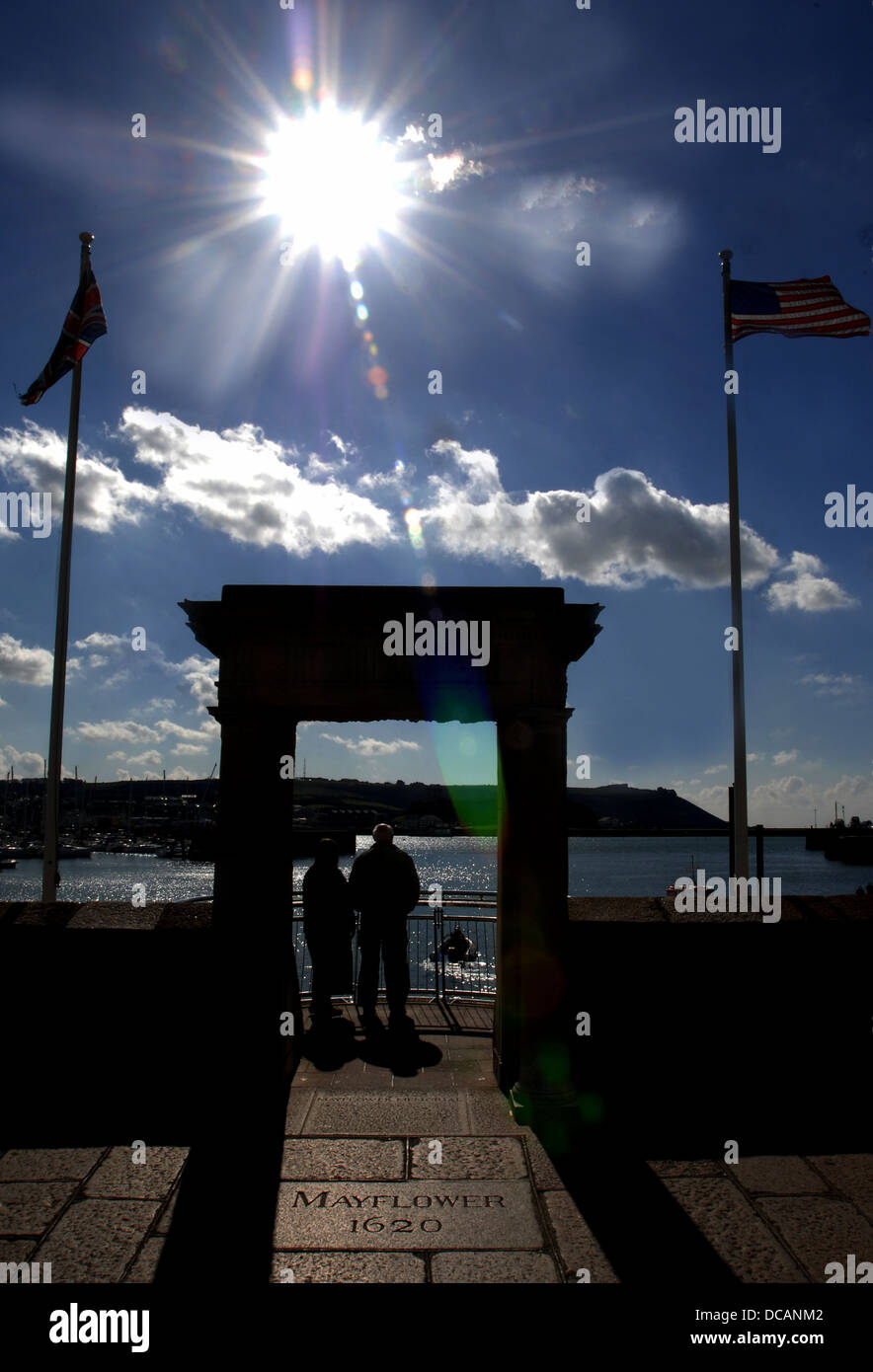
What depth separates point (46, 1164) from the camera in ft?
18.1

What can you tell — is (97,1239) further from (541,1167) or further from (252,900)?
(252,900)

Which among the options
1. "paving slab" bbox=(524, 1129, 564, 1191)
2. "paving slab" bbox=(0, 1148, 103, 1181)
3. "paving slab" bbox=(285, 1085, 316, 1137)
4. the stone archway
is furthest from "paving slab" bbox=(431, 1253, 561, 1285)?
the stone archway

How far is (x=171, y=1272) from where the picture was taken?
4.25 metres

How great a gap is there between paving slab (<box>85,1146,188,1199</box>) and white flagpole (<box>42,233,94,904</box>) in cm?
795

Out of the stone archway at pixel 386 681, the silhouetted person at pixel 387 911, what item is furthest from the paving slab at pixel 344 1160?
the silhouetted person at pixel 387 911

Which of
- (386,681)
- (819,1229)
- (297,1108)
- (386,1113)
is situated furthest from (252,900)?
(819,1229)

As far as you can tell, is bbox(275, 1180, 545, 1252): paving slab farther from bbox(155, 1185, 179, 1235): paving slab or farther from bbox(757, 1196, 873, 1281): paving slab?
bbox(757, 1196, 873, 1281): paving slab

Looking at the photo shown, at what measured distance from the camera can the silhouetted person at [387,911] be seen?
8961 millimetres

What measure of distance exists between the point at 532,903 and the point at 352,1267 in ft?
11.1

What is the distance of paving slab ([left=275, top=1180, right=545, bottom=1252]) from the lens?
4566 millimetres
